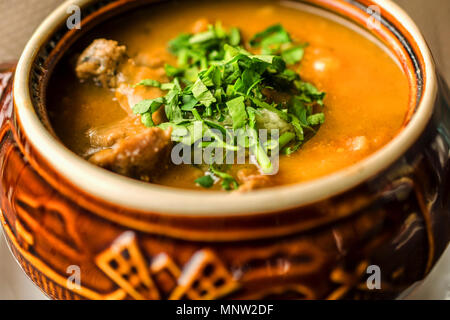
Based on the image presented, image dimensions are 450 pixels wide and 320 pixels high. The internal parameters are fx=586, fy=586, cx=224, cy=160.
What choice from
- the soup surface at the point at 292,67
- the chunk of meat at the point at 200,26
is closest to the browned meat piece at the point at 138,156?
the soup surface at the point at 292,67

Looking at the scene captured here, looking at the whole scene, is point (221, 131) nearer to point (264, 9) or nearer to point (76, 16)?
point (76, 16)

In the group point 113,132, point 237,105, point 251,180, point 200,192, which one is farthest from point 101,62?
point 200,192

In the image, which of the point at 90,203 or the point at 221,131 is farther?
the point at 221,131

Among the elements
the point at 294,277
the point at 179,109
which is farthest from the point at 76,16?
the point at 294,277

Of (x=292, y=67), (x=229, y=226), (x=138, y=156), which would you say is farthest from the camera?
(x=292, y=67)

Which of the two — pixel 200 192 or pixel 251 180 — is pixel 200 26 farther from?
pixel 200 192

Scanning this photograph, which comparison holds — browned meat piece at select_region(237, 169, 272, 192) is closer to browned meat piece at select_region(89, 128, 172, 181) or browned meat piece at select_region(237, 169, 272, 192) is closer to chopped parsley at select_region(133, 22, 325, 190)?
chopped parsley at select_region(133, 22, 325, 190)
